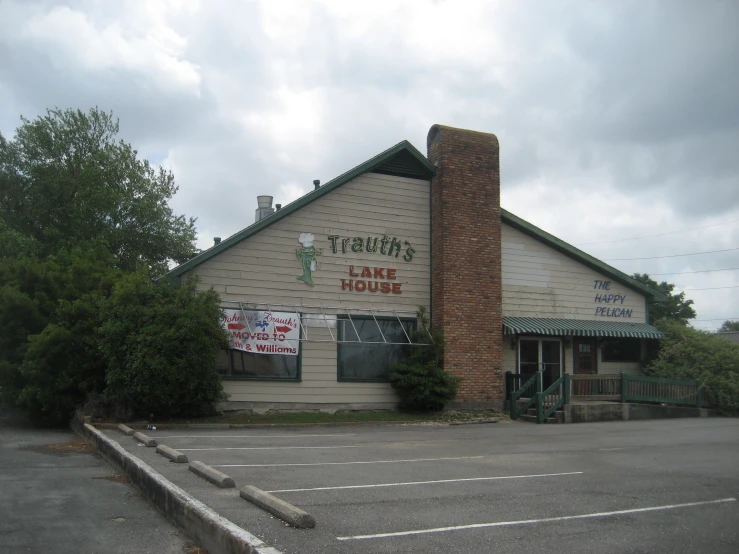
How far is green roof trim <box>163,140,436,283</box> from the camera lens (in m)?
18.2

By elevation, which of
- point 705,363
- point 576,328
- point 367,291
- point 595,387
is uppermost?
point 367,291

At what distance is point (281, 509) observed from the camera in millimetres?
6633

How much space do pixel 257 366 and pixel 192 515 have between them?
12004 mm

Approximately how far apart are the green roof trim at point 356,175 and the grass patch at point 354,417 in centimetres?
395

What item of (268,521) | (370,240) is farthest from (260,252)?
(268,521)

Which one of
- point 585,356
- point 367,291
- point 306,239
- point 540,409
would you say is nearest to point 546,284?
point 585,356

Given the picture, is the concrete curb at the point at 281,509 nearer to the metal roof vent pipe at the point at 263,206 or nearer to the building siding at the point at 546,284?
the building siding at the point at 546,284

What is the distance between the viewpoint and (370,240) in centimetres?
2039

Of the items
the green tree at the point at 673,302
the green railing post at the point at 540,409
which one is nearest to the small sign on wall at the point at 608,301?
the green railing post at the point at 540,409

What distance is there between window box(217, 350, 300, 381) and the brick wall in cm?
446

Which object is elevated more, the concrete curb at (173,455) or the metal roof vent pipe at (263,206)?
the metal roof vent pipe at (263,206)

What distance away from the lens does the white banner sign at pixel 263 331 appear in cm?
1838

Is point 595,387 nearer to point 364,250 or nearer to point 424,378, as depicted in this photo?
point 424,378

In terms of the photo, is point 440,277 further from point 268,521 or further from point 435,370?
point 268,521
